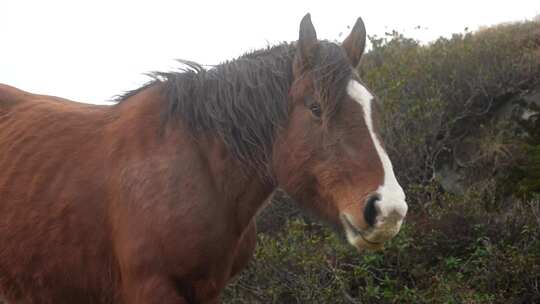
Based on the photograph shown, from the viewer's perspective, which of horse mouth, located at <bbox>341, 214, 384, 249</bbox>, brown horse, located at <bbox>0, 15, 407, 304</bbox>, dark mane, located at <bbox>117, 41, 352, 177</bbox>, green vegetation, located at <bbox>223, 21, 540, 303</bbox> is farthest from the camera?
green vegetation, located at <bbox>223, 21, 540, 303</bbox>

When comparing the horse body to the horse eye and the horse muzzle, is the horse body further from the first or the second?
the horse muzzle

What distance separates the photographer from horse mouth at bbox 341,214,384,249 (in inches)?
104

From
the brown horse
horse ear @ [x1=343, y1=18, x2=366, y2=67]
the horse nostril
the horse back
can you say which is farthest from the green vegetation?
the horse back

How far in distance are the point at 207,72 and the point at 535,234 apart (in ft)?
11.0

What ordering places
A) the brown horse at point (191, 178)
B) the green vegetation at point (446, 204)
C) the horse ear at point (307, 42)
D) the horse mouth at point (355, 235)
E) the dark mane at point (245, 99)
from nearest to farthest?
the horse mouth at point (355, 235)
the brown horse at point (191, 178)
the horse ear at point (307, 42)
the dark mane at point (245, 99)
the green vegetation at point (446, 204)

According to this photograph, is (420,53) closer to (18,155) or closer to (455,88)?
(455,88)

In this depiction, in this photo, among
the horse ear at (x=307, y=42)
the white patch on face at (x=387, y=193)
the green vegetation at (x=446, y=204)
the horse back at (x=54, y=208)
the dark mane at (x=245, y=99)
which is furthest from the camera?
the green vegetation at (x=446, y=204)

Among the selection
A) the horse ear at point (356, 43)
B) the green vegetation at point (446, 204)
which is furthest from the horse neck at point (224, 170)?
the green vegetation at point (446, 204)

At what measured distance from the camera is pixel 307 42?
293cm

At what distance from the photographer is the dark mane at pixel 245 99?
307 cm

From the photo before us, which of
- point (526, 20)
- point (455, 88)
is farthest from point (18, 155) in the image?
point (526, 20)

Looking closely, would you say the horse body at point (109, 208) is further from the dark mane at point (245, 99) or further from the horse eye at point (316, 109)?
the horse eye at point (316, 109)

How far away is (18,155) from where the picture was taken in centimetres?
370

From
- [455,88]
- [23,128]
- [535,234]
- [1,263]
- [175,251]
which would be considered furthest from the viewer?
[455,88]
